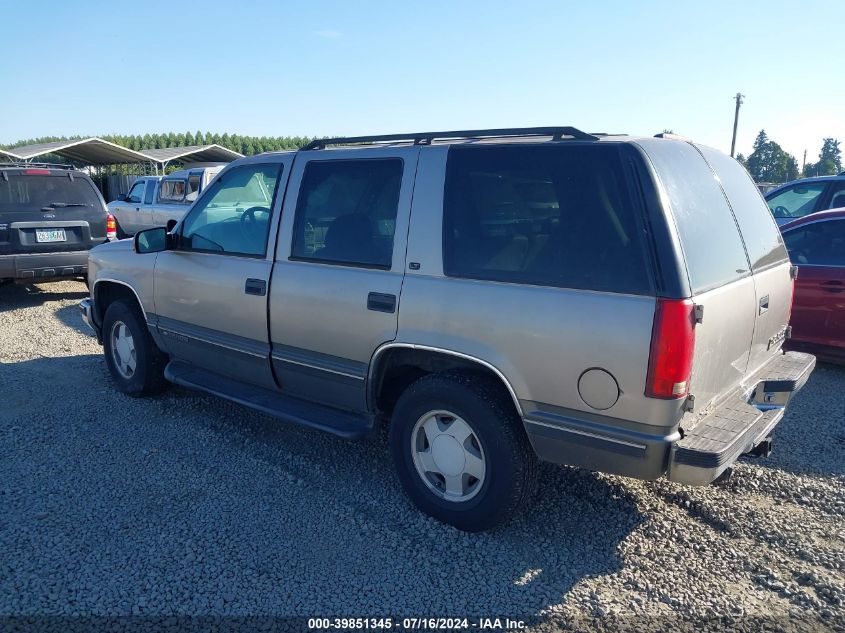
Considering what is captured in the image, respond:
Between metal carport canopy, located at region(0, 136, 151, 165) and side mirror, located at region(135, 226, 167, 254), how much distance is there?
22.9 m

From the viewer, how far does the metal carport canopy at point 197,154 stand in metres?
27.0

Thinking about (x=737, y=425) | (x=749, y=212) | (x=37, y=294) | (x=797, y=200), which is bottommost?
(x=37, y=294)

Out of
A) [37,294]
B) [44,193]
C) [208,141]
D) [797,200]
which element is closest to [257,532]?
[44,193]

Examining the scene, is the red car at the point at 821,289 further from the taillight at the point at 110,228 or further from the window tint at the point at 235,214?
the taillight at the point at 110,228

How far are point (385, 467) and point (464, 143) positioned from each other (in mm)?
2099

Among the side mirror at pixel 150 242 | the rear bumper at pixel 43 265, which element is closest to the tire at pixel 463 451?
the side mirror at pixel 150 242

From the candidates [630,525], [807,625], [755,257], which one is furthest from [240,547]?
[755,257]

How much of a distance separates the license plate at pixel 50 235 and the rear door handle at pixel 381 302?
289 inches

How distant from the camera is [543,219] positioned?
3154 mm

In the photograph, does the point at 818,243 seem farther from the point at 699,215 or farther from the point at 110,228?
the point at 110,228

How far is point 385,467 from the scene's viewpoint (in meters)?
4.29

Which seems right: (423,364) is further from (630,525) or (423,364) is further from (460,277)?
(630,525)

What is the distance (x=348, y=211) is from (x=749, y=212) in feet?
7.62

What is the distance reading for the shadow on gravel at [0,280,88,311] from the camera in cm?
970
